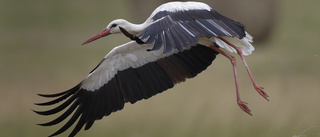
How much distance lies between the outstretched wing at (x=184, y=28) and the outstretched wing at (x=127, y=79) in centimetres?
48

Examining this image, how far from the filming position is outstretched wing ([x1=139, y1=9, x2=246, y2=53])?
138 inches

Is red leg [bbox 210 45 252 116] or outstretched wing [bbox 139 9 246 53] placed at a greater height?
outstretched wing [bbox 139 9 246 53]

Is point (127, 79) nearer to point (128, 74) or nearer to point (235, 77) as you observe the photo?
point (128, 74)

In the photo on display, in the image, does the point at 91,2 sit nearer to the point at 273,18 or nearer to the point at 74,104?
the point at 273,18

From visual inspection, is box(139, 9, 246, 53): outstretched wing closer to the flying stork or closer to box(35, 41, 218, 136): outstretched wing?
the flying stork

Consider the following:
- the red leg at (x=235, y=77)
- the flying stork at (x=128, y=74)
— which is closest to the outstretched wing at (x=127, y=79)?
the flying stork at (x=128, y=74)

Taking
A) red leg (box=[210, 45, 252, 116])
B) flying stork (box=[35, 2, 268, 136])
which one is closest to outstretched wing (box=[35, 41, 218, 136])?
flying stork (box=[35, 2, 268, 136])

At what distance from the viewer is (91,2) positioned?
7441mm

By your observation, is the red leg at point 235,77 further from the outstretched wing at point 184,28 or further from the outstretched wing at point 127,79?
the outstretched wing at point 184,28

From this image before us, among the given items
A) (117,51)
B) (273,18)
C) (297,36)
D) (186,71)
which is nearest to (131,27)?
(117,51)

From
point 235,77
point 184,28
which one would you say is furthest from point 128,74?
point 184,28

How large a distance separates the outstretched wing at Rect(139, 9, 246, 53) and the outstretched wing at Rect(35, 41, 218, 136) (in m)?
0.48

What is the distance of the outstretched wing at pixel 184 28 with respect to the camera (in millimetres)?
3496

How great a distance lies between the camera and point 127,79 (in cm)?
442
